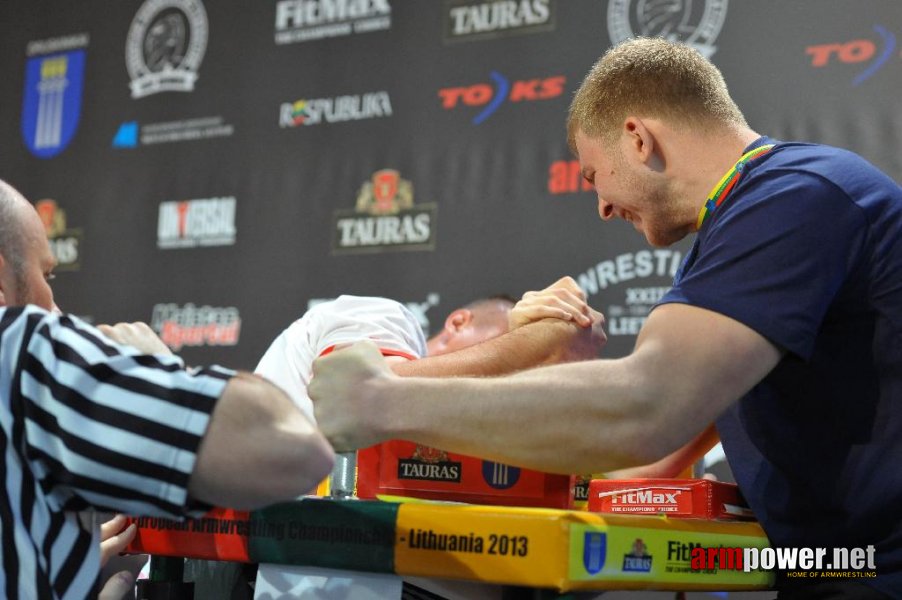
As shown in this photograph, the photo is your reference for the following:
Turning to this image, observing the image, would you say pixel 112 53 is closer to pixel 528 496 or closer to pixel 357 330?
pixel 357 330

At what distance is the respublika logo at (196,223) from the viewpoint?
383 cm

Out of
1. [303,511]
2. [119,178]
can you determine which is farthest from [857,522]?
[119,178]

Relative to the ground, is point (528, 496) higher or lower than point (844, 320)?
lower

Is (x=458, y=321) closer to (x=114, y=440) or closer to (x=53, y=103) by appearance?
(x=114, y=440)

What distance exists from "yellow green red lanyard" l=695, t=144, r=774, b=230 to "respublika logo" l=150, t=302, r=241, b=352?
264 centimetres

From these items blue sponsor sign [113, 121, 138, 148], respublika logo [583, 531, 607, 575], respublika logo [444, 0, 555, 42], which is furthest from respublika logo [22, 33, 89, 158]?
respublika logo [583, 531, 607, 575]

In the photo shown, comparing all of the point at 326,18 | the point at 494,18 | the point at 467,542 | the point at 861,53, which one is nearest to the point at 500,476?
the point at 467,542

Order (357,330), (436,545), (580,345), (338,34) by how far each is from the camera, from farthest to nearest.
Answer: (338,34) → (357,330) → (580,345) → (436,545)

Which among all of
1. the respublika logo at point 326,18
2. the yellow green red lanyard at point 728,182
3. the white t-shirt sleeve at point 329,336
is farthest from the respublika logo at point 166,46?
the yellow green red lanyard at point 728,182

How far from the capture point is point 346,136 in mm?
3656

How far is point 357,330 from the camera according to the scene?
1.94 meters

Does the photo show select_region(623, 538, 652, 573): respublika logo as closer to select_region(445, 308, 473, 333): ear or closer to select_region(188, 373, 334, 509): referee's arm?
select_region(188, 373, 334, 509): referee's arm

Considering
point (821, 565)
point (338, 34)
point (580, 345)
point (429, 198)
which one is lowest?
point (821, 565)

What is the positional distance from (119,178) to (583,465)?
11.4 feet
